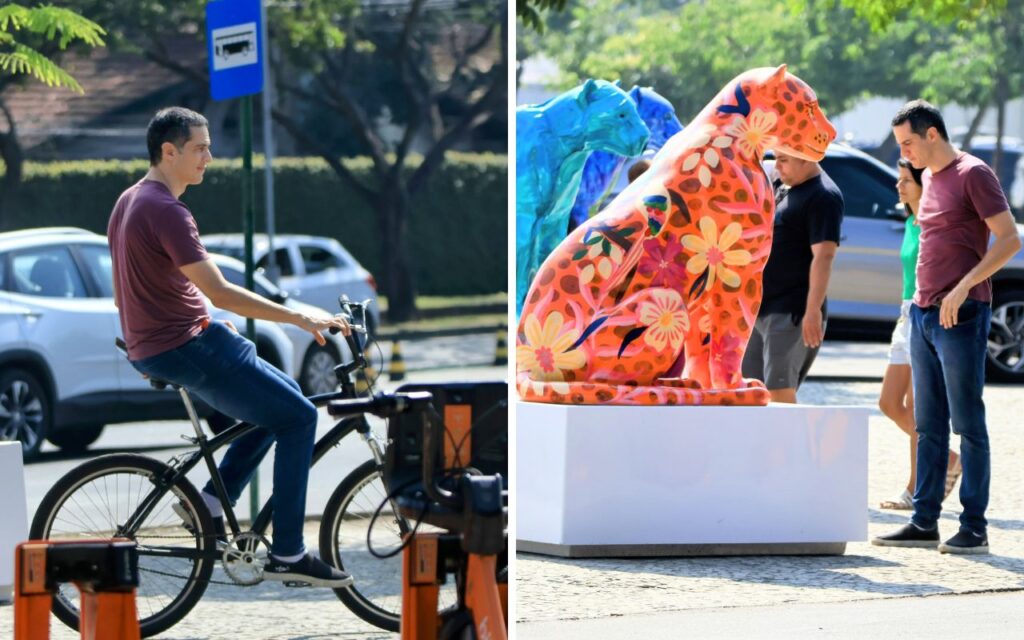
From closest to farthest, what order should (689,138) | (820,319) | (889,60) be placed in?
(689,138)
(820,319)
(889,60)

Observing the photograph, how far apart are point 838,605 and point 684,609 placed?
0.57m

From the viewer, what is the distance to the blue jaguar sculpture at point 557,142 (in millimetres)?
10039

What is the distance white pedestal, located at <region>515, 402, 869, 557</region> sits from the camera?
307 inches

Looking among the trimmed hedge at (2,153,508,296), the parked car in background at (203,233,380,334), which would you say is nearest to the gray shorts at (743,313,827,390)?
the parked car in background at (203,233,380,334)

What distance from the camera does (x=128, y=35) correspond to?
27688 mm

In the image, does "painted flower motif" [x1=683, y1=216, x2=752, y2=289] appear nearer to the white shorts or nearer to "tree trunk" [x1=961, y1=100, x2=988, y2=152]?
the white shorts

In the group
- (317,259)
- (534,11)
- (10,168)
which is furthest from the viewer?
(10,168)

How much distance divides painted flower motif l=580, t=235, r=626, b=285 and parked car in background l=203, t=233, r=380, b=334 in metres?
13.8

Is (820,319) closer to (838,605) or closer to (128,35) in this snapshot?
(838,605)

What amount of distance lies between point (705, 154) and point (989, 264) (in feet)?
4.24

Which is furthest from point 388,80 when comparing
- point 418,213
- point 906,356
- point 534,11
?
point 906,356

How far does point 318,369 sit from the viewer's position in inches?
703

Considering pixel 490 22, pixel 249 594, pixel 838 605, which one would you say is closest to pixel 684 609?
pixel 838 605

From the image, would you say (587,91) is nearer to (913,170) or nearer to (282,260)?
(913,170)
